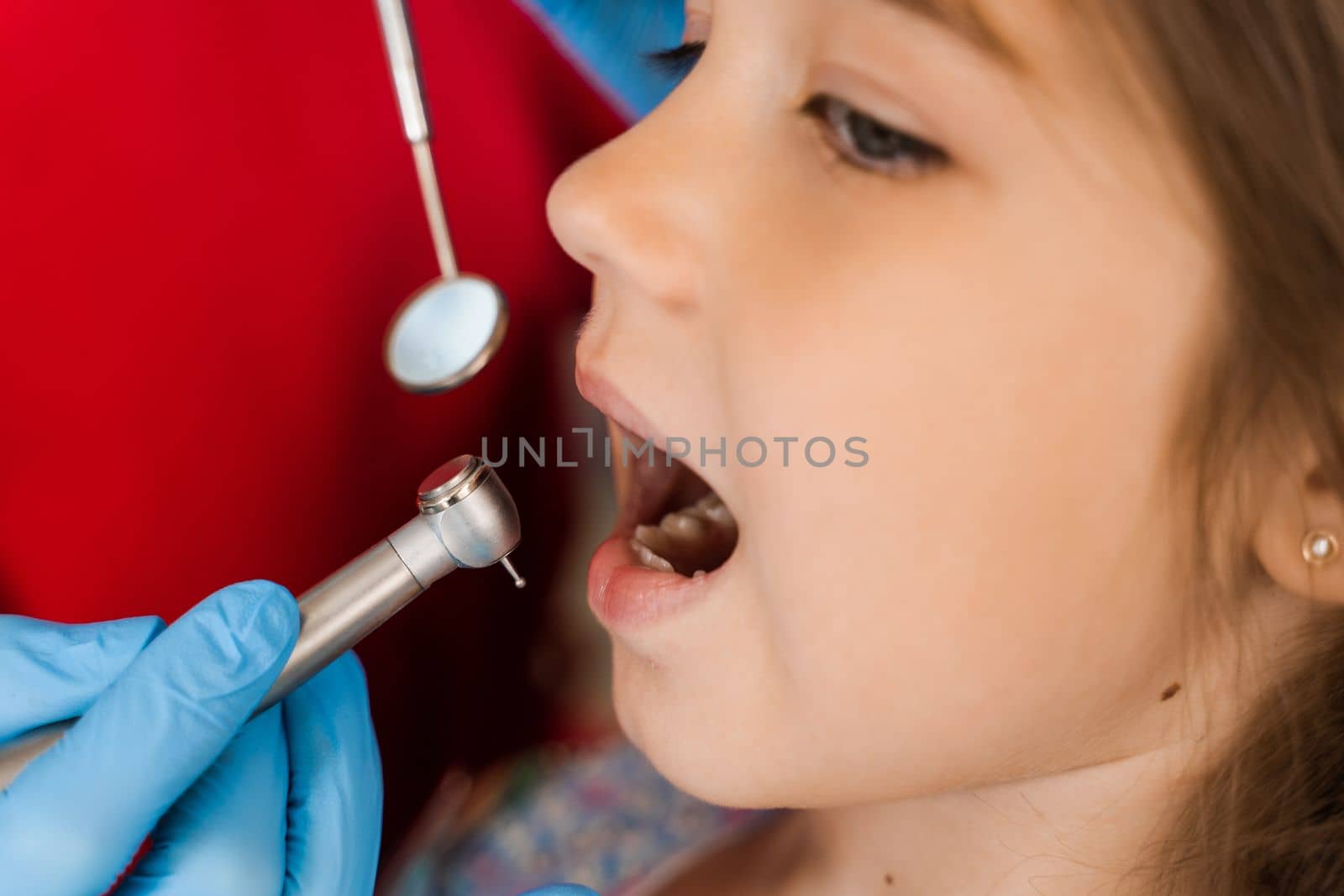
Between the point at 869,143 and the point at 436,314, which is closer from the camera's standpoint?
the point at 869,143

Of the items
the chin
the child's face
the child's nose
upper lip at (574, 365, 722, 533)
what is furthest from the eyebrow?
the chin

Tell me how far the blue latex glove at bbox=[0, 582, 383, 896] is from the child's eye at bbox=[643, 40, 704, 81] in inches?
17.7

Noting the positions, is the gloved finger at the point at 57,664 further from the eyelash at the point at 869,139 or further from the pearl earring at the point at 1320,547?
the pearl earring at the point at 1320,547

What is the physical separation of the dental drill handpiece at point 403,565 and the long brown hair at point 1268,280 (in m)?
0.36

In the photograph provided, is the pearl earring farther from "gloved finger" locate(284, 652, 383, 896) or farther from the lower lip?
"gloved finger" locate(284, 652, 383, 896)

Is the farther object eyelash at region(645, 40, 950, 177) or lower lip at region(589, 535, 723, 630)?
lower lip at region(589, 535, 723, 630)

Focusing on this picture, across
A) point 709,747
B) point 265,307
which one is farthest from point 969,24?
point 265,307

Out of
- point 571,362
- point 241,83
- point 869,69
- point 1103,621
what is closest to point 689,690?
point 1103,621

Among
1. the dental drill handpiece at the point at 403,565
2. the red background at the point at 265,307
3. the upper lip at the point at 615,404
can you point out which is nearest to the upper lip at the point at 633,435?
the upper lip at the point at 615,404

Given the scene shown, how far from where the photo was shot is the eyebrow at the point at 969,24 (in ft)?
1.54

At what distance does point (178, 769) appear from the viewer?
583 mm

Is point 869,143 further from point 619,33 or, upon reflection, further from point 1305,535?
point 619,33

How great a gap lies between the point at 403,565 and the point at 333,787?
19 centimetres

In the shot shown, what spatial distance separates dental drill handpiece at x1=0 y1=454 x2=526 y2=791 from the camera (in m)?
0.59
